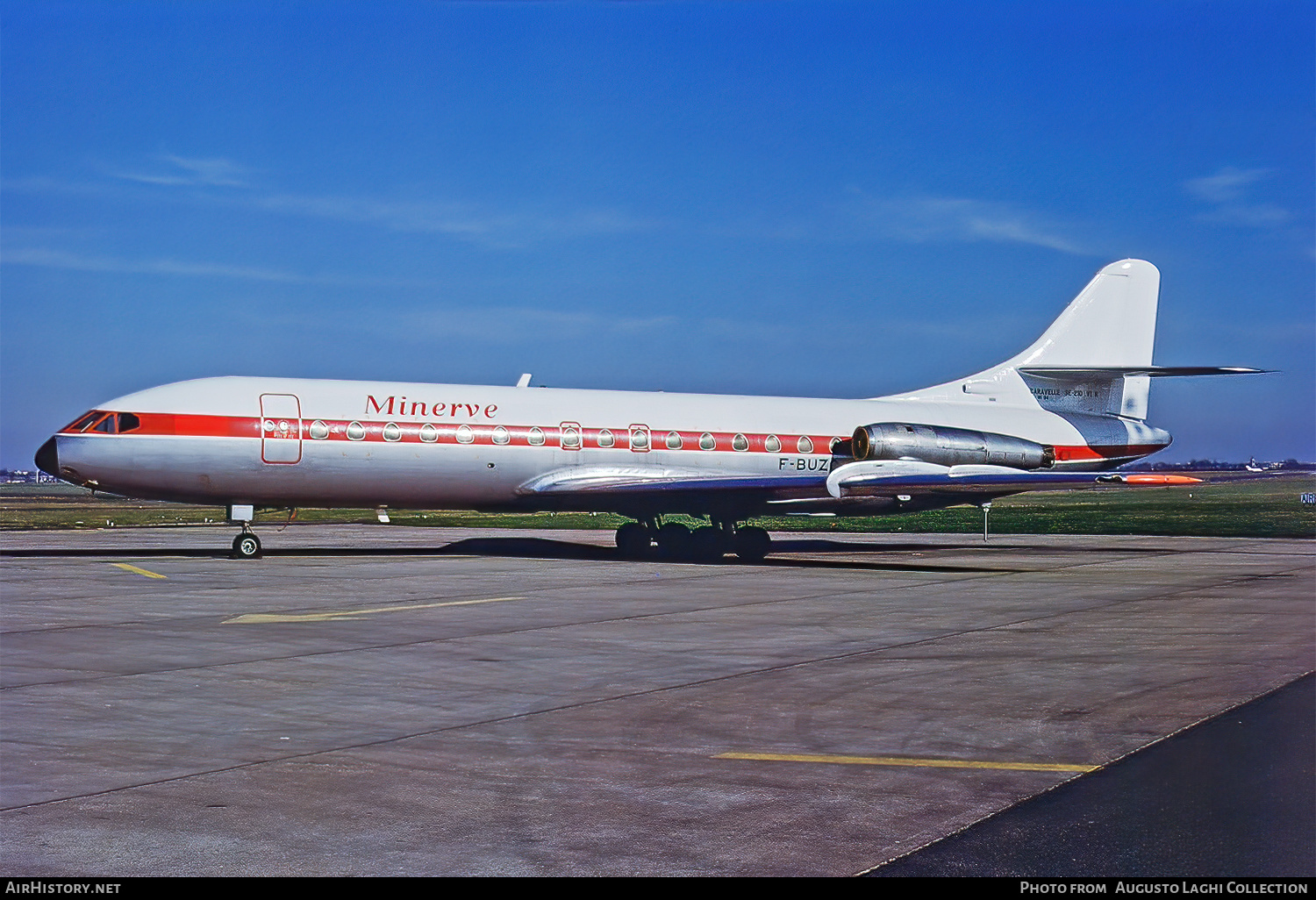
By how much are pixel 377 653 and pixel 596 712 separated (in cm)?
391

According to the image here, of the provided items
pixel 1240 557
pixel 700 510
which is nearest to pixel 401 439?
pixel 700 510

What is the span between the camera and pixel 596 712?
973 centimetres

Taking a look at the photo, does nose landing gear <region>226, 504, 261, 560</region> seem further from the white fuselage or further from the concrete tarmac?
the concrete tarmac

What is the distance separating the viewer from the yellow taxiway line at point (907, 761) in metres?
7.83

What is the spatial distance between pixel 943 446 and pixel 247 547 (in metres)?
15.5

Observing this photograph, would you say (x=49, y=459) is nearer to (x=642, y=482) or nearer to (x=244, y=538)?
(x=244, y=538)

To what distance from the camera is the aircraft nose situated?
81.2 feet

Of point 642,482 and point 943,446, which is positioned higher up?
point 943,446

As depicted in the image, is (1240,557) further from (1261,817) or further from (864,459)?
(1261,817)

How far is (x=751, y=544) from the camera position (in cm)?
2964

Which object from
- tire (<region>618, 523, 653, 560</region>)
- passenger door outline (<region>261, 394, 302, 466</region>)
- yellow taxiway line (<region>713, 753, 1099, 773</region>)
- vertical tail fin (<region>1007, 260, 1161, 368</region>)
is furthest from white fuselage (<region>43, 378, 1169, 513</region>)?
yellow taxiway line (<region>713, 753, 1099, 773</region>)

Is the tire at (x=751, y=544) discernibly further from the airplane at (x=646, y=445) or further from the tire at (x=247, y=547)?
the tire at (x=247, y=547)

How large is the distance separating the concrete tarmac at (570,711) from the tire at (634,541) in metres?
8.51

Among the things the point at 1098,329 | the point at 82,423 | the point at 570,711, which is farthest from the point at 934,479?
the point at 570,711
